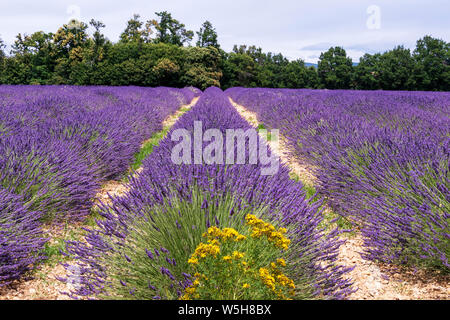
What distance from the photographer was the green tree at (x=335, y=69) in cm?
4062

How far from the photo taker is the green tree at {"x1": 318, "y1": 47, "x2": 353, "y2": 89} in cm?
4062

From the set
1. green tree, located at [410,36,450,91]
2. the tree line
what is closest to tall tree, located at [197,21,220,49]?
the tree line

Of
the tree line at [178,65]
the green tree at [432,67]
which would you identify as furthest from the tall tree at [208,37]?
the green tree at [432,67]

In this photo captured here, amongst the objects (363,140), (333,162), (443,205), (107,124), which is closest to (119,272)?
(443,205)

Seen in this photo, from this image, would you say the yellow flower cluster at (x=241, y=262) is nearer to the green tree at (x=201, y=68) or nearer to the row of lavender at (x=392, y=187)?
the row of lavender at (x=392, y=187)

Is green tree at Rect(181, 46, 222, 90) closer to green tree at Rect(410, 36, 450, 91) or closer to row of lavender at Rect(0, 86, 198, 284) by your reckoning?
green tree at Rect(410, 36, 450, 91)

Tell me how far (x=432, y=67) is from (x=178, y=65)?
2861 cm

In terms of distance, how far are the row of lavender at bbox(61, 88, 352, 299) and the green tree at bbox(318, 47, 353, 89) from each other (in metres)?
41.9

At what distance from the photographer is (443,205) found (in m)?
1.95

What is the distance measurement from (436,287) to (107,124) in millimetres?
4287

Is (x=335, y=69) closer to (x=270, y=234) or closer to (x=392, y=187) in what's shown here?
(x=392, y=187)

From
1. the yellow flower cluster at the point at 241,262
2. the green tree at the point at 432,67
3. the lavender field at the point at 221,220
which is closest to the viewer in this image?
the yellow flower cluster at the point at 241,262

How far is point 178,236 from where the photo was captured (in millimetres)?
1632

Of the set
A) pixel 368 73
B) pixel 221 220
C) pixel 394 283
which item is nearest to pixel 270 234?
pixel 221 220
